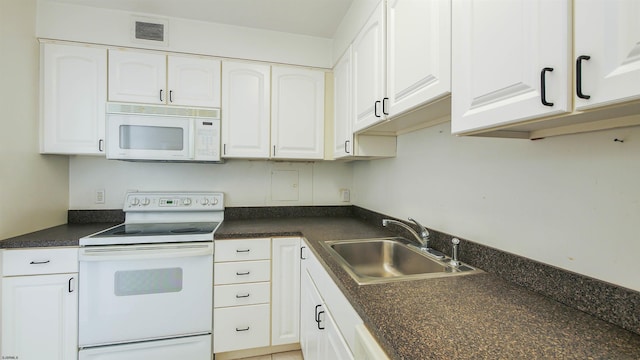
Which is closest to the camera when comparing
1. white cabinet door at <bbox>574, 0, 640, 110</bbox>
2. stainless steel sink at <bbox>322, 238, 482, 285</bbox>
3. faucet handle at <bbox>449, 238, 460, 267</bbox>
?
white cabinet door at <bbox>574, 0, 640, 110</bbox>

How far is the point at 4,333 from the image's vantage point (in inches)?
56.4

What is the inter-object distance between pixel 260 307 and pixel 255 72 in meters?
1.74

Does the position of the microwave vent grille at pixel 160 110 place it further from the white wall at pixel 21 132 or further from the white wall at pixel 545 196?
the white wall at pixel 545 196

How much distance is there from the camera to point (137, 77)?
1846mm

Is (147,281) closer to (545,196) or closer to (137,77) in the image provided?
(137,77)

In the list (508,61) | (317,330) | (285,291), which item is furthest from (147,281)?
(508,61)

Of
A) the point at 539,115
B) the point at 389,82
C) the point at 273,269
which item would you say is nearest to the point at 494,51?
the point at 539,115

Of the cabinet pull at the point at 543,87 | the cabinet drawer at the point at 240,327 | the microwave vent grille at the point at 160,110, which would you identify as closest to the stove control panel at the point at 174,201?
the microwave vent grille at the point at 160,110

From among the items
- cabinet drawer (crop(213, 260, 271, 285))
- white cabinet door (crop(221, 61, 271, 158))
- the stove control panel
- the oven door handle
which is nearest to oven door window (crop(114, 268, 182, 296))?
the oven door handle

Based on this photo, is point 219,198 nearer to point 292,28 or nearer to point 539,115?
point 292,28

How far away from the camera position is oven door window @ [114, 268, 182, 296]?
157 cm

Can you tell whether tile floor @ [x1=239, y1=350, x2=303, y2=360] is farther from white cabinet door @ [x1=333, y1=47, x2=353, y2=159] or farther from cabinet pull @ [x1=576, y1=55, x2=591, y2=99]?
cabinet pull @ [x1=576, y1=55, x2=591, y2=99]

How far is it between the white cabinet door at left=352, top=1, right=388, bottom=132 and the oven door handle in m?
1.25

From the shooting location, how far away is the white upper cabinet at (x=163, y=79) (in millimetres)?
1825
